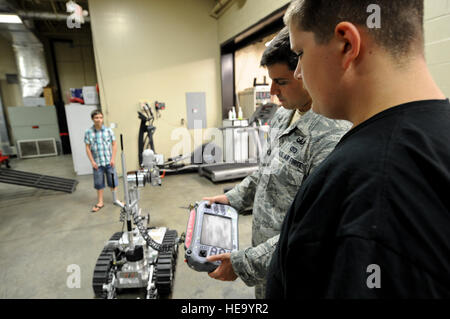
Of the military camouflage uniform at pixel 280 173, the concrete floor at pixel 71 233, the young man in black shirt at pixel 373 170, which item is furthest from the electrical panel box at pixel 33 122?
the young man in black shirt at pixel 373 170

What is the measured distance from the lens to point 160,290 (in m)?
1.93

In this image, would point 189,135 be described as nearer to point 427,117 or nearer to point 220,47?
point 220,47

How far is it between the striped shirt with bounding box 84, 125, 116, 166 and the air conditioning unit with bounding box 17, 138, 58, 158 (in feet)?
19.0

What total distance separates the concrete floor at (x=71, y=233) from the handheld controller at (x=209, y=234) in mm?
662

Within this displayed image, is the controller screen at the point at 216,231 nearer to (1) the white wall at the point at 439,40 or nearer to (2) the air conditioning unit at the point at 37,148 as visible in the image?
(1) the white wall at the point at 439,40

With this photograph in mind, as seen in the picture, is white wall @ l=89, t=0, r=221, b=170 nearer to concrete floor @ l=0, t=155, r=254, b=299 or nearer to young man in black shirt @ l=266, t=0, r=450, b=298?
concrete floor @ l=0, t=155, r=254, b=299

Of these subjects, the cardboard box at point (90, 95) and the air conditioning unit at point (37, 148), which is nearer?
the cardboard box at point (90, 95)

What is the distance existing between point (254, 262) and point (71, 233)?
3037 mm

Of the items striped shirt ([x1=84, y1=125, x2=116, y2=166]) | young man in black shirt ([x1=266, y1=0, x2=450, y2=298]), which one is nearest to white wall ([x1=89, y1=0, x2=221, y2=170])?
striped shirt ([x1=84, y1=125, x2=116, y2=166])

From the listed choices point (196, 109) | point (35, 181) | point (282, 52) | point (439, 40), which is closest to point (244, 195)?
point (282, 52)

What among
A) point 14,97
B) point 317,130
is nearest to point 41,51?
point 14,97

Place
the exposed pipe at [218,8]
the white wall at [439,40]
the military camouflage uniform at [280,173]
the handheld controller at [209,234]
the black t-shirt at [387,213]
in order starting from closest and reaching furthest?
the black t-shirt at [387,213] < the military camouflage uniform at [280,173] < the handheld controller at [209,234] < the white wall at [439,40] < the exposed pipe at [218,8]

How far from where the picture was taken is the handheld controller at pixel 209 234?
1.02m

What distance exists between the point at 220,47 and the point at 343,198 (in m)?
5.88
